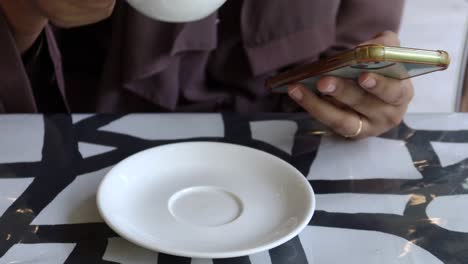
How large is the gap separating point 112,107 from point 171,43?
4.6 inches

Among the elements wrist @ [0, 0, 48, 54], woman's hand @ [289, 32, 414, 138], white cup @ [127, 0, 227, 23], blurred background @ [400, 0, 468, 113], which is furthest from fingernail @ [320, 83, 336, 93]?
blurred background @ [400, 0, 468, 113]

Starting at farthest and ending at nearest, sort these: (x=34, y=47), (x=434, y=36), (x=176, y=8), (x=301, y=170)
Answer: (x=434, y=36), (x=34, y=47), (x=301, y=170), (x=176, y=8)

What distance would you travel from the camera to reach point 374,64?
0.44 m

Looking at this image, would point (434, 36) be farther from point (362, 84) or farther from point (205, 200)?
point (205, 200)

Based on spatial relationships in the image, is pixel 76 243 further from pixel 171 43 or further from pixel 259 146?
pixel 171 43

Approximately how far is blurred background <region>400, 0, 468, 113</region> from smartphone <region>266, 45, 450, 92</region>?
868 millimetres

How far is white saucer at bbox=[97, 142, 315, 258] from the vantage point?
15.0 inches

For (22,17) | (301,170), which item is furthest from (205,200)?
(22,17)

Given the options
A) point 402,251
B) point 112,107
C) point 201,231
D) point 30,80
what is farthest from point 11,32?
point 402,251

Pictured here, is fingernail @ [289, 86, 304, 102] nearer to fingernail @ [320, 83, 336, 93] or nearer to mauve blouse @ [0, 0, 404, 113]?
fingernail @ [320, 83, 336, 93]

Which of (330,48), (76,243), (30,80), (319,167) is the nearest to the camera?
(76,243)

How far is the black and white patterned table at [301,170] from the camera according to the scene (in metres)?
0.40

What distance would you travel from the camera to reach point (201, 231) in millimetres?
397

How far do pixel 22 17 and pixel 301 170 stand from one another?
12.2 inches
